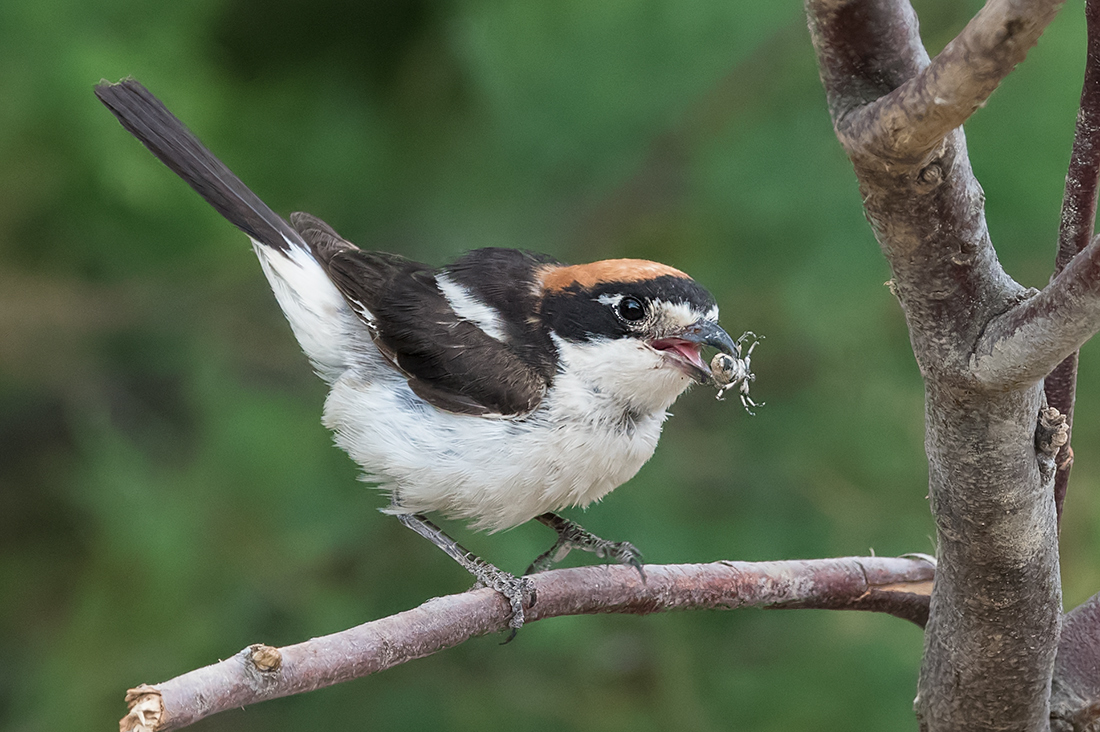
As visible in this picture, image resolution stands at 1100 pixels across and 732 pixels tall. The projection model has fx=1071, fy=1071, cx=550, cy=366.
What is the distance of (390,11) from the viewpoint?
10.7 feet

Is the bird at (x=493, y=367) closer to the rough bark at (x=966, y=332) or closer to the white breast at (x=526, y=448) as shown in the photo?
the white breast at (x=526, y=448)

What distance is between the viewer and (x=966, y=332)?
1148 mm

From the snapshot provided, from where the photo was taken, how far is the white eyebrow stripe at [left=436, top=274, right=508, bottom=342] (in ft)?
7.17

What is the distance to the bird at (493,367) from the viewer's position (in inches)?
78.0

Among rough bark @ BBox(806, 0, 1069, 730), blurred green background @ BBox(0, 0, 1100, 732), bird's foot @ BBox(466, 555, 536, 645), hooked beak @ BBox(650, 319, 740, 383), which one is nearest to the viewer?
rough bark @ BBox(806, 0, 1069, 730)

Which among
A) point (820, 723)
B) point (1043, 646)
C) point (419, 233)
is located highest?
point (419, 233)

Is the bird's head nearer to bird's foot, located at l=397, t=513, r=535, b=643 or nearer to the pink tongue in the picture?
the pink tongue

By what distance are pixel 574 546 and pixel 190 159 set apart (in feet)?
3.84

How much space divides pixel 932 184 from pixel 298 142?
2434mm

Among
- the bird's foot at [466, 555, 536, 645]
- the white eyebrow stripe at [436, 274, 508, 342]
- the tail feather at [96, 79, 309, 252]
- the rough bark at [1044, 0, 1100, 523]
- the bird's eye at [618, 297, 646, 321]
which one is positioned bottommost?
the bird's foot at [466, 555, 536, 645]

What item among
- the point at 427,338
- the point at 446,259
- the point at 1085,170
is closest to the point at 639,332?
the point at 427,338

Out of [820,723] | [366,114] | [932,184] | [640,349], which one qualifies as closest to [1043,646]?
[932,184]

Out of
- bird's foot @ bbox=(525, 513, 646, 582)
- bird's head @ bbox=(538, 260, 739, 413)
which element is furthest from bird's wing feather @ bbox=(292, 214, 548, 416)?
bird's foot @ bbox=(525, 513, 646, 582)

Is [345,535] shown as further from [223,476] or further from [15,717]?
[15,717]
